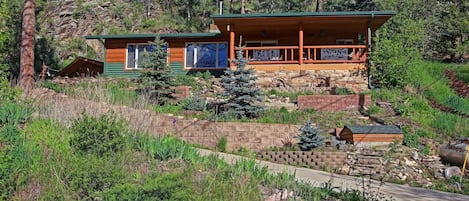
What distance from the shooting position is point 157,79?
59.1 feet

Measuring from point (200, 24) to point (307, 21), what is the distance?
58.5ft

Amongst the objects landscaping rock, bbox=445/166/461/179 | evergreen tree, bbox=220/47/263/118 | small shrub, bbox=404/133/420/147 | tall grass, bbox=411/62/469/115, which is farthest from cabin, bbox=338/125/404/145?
tall grass, bbox=411/62/469/115

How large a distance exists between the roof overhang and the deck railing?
3.38ft

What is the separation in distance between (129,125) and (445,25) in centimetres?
2694

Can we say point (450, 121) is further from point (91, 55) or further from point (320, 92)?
point (91, 55)

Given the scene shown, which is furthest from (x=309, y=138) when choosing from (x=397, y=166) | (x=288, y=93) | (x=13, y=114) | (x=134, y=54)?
(x=134, y=54)

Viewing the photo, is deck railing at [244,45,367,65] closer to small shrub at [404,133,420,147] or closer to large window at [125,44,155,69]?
large window at [125,44,155,69]

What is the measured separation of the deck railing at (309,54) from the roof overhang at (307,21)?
103cm

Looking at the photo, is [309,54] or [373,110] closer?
[373,110]

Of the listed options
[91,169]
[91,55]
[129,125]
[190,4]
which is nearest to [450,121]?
[129,125]

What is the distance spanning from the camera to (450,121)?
47.9ft

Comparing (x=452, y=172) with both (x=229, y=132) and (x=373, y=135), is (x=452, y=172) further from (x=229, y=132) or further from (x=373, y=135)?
(x=229, y=132)

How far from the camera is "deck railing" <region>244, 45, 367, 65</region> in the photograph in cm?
2089

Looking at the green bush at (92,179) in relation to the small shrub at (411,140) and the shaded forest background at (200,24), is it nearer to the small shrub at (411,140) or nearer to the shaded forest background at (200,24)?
the small shrub at (411,140)
